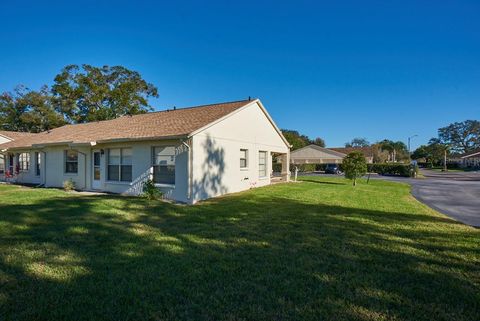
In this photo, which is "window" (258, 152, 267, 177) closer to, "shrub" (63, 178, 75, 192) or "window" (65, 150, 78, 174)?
"shrub" (63, 178, 75, 192)

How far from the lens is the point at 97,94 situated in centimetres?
3859

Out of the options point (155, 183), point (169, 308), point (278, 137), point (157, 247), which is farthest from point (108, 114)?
point (169, 308)

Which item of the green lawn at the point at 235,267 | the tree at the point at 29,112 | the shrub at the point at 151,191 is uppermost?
the tree at the point at 29,112

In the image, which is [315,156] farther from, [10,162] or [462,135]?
[462,135]

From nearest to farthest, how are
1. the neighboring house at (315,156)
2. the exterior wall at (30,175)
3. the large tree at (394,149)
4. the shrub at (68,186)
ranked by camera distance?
the shrub at (68,186) → the exterior wall at (30,175) → the neighboring house at (315,156) → the large tree at (394,149)

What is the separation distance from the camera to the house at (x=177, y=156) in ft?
39.9

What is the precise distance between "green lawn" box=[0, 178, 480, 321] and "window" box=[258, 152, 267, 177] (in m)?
9.56

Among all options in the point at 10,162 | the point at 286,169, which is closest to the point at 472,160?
the point at 286,169

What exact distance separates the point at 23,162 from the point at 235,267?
22823 millimetres

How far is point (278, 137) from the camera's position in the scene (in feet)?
67.5

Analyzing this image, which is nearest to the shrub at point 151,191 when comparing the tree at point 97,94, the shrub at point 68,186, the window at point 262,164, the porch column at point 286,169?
the shrub at point 68,186

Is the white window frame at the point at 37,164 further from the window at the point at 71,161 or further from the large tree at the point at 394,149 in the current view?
the large tree at the point at 394,149

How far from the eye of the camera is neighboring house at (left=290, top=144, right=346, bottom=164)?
5355 cm

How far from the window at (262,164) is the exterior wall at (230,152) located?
0.24 metres
